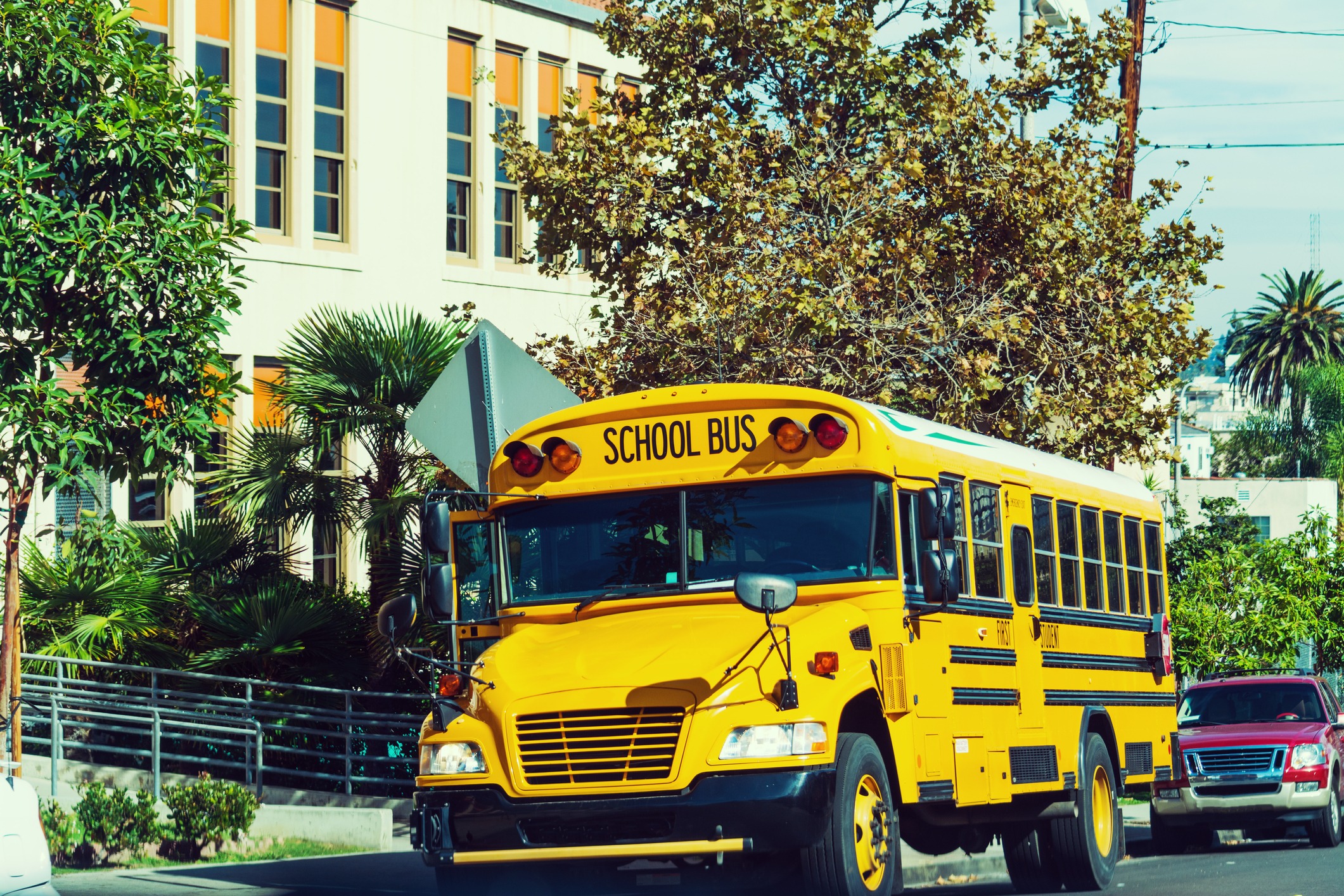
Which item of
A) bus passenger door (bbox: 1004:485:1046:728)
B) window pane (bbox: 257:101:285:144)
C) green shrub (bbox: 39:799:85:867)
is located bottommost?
green shrub (bbox: 39:799:85:867)

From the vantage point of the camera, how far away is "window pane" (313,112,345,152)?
84.0 feet

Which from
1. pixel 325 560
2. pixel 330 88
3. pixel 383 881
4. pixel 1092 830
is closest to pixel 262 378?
pixel 325 560

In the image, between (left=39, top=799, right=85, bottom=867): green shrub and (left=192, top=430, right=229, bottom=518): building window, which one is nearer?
(left=39, top=799, right=85, bottom=867): green shrub

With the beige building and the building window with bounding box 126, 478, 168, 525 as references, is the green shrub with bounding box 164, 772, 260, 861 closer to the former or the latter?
the beige building

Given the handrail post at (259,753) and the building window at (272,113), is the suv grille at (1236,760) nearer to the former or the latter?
the handrail post at (259,753)

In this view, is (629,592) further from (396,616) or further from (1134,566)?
(1134,566)

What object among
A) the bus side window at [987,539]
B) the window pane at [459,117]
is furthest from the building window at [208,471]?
the bus side window at [987,539]

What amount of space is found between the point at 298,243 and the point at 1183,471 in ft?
171

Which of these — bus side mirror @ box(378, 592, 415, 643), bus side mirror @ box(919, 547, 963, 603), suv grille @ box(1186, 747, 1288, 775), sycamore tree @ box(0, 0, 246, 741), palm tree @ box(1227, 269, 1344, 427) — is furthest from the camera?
palm tree @ box(1227, 269, 1344, 427)

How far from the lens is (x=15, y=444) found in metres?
13.5

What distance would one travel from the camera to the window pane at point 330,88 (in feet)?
83.9

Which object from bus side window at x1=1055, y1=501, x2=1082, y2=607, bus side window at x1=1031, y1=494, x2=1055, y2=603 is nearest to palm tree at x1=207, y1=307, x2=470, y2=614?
bus side window at x1=1055, y1=501, x2=1082, y2=607

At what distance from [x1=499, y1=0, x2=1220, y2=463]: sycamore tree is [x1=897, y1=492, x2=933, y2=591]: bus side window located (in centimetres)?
624

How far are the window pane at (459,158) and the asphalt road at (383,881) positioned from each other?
1502 cm
